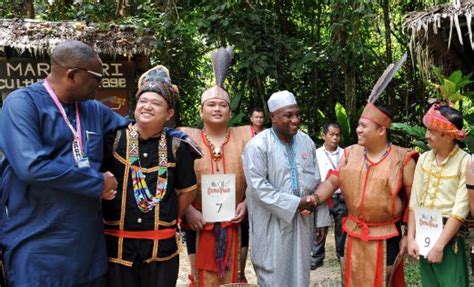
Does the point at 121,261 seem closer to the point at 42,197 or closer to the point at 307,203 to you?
the point at 42,197

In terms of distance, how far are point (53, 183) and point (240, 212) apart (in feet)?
5.34

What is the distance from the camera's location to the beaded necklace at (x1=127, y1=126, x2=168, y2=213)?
2.74 meters

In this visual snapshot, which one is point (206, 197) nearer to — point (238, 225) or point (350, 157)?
point (238, 225)

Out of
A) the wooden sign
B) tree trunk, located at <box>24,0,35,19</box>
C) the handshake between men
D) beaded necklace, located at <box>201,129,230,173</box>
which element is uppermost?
tree trunk, located at <box>24,0,35,19</box>

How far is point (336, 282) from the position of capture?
527cm

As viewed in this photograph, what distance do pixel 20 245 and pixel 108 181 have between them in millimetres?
520

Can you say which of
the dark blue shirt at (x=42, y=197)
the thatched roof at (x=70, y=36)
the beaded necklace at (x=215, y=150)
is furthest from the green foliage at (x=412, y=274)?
the thatched roof at (x=70, y=36)

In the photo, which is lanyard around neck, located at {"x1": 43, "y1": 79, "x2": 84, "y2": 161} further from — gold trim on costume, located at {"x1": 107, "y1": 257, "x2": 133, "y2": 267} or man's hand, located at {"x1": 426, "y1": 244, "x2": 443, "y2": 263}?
man's hand, located at {"x1": 426, "y1": 244, "x2": 443, "y2": 263}

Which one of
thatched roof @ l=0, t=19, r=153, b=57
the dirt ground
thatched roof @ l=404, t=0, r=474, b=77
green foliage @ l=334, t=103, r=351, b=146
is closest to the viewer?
the dirt ground

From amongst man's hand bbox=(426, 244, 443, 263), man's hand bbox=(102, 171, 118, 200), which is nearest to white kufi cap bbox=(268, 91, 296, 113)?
man's hand bbox=(426, 244, 443, 263)

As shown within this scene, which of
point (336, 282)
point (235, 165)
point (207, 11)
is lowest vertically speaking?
point (336, 282)

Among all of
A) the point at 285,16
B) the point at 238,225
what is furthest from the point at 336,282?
the point at 285,16

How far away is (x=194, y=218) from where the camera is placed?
347 cm

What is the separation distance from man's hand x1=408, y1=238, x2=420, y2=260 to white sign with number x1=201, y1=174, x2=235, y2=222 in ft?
4.17
